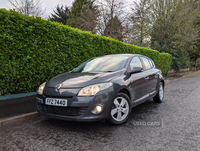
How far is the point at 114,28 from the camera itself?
18.8 m

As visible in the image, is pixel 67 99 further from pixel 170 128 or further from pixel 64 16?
pixel 64 16

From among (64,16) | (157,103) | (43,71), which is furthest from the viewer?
(64,16)

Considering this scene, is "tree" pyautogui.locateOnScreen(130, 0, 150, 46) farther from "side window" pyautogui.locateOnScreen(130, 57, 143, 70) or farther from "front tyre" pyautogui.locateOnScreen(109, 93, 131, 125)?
"front tyre" pyautogui.locateOnScreen(109, 93, 131, 125)

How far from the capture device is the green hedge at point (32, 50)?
15.6ft

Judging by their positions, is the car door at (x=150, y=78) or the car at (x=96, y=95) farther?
the car door at (x=150, y=78)

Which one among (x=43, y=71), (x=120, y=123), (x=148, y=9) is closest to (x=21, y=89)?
(x=43, y=71)

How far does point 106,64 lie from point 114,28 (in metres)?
15.5

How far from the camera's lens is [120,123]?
3.33 m

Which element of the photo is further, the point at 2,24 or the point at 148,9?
the point at 148,9

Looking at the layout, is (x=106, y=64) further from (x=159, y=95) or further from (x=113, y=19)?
(x=113, y=19)

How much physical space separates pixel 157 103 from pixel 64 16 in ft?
114

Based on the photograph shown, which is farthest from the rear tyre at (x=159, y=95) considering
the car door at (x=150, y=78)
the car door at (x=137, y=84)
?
the car door at (x=137, y=84)

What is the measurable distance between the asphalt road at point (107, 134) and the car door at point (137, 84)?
1.78ft

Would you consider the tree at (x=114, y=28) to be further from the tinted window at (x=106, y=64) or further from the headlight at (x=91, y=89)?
the headlight at (x=91, y=89)
